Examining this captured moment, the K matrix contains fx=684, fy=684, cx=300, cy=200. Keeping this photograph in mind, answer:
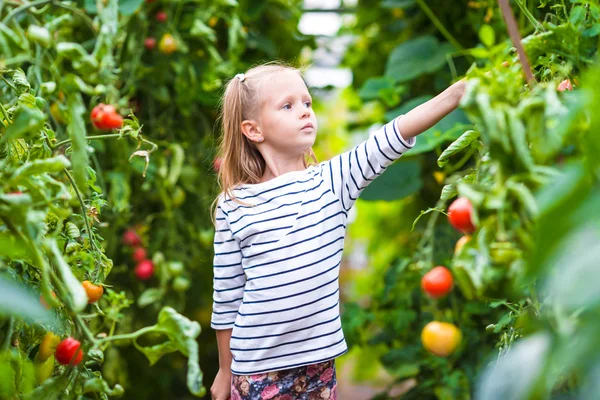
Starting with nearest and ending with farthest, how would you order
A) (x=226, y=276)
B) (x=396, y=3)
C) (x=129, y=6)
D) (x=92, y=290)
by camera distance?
(x=92, y=290) → (x=226, y=276) → (x=129, y=6) → (x=396, y=3)

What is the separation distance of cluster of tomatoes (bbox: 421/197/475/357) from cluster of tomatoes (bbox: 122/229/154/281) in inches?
42.1

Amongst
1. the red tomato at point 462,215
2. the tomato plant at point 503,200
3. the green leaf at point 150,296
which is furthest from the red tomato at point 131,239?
the red tomato at point 462,215

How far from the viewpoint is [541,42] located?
87 cm

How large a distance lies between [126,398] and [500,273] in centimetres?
196

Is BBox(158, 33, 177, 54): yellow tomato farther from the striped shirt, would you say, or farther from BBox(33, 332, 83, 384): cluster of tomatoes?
BBox(33, 332, 83, 384): cluster of tomatoes

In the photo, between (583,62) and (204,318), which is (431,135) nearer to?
(583,62)

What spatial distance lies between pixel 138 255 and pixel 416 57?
0.94 meters

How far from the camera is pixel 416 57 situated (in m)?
1.89

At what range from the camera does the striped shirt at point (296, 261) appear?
116 centimetres

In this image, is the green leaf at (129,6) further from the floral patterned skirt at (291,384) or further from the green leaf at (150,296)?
the floral patterned skirt at (291,384)

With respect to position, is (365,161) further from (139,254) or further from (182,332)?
(139,254)

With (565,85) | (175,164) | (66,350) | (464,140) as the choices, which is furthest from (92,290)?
(175,164)

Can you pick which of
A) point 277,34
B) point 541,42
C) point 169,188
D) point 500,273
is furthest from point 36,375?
point 277,34

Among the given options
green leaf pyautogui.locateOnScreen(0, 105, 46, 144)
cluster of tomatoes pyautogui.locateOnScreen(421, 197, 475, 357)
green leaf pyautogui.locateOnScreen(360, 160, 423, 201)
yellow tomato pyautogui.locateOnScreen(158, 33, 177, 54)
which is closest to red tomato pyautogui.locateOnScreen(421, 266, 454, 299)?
cluster of tomatoes pyautogui.locateOnScreen(421, 197, 475, 357)
